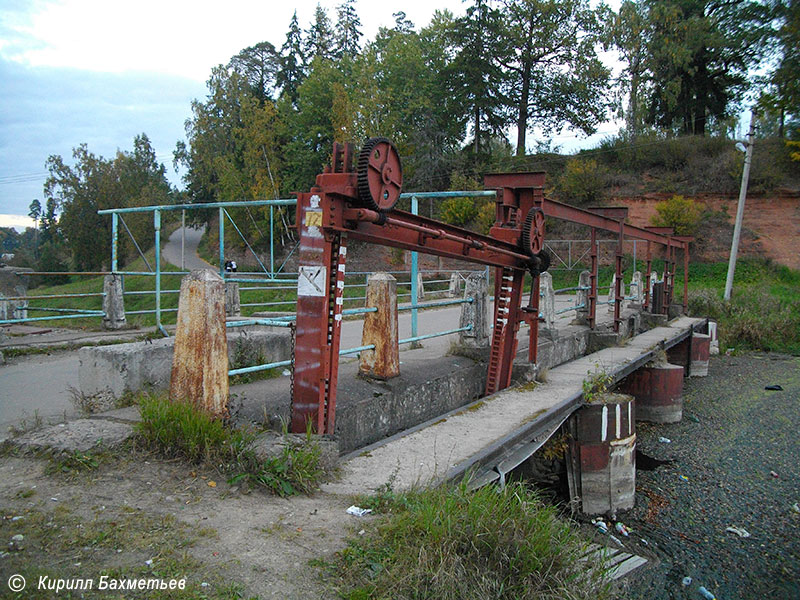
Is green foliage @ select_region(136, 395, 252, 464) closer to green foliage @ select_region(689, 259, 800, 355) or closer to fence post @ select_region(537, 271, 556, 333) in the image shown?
fence post @ select_region(537, 271, 556, 333)

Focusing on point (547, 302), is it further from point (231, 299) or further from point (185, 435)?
point (185, 435)

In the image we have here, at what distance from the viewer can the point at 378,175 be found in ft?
15.1

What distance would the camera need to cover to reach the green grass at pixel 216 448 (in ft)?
13.1

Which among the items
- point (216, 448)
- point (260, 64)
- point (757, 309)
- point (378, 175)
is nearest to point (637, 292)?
point (757, 309)

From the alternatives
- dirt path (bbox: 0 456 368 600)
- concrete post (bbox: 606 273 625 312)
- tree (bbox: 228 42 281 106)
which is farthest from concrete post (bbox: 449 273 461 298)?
tree (bbox: 228 42 281 106)

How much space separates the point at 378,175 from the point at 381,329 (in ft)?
7.08

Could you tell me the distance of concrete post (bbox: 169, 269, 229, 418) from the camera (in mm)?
4273

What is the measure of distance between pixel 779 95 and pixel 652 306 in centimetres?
1260

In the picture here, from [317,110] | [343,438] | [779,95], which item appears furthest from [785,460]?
[317,110]

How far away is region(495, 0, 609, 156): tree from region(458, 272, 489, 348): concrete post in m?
30.6

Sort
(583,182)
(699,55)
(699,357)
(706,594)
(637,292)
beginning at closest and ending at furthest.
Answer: (706,594) → (699,357) → (637,292) → (583,182) → (699,55)

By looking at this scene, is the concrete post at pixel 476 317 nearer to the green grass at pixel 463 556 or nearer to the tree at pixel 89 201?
the green grass at pixel 463 556

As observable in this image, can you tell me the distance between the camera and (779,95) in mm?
23859

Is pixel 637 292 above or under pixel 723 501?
above
